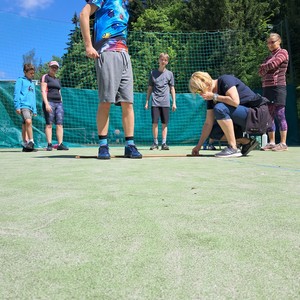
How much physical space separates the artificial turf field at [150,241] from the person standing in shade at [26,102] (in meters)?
3.91

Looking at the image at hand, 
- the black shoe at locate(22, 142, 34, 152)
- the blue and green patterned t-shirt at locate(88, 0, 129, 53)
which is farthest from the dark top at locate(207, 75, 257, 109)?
the black shoe at locate(22, 142, 34, 152)

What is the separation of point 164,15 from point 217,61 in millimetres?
15591

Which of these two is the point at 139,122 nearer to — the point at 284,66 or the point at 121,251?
the point at 284,66

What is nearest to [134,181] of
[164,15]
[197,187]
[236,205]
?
[197,187]

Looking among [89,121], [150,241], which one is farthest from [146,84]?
[150,241]

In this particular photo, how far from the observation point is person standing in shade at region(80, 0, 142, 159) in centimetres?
336

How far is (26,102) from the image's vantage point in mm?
5566

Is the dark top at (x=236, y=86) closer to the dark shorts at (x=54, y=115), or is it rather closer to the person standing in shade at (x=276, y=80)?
the person standing in shade at (x=276, y=80)

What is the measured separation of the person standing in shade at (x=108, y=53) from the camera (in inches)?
132

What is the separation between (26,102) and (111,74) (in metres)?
2.64

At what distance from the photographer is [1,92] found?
8297mm

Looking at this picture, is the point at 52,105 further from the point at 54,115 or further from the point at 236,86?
the point at 236,86

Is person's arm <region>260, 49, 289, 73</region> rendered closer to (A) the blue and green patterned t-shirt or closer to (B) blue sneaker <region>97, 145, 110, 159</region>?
(A) the blue and green patterned t-shirt

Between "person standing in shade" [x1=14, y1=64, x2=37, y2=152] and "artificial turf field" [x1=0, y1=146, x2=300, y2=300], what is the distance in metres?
3.91
